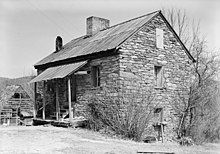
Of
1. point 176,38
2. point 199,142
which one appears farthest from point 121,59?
point 199,142

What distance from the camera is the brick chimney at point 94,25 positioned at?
2312 centimetres

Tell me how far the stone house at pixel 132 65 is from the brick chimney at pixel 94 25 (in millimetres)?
3368

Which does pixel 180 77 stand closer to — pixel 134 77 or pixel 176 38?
pixel 176 38

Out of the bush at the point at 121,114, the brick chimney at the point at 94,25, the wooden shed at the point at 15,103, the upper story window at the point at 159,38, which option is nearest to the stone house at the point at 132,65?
the upper story window at the point at 159,38

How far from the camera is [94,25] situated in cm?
2328

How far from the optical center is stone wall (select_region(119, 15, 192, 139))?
16047 millimetres

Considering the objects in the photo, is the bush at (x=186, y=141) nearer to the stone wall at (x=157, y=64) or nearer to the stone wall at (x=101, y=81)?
the stone wall at (x=157, y=64)

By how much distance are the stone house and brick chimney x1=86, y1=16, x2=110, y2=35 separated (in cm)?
337

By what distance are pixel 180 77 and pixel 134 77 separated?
4.33 m

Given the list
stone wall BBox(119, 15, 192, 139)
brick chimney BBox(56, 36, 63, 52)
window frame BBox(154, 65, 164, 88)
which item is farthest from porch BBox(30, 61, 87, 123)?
window frame BBox(154, 65, 164, 88)

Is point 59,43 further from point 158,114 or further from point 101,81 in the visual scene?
point 158,114

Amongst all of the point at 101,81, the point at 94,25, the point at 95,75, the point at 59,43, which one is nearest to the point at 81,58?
the point at 95,75

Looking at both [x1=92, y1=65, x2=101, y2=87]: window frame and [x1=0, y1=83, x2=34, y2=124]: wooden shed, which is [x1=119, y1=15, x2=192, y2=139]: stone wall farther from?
[x1=0, y1=83, x2=34, y2=124]: wooden shed

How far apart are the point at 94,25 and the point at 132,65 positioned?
8.30 meters
